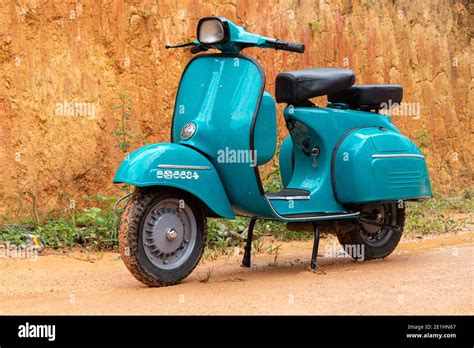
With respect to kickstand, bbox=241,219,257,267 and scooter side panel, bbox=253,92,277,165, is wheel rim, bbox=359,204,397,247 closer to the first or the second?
kickstand, bbox=241,219,257,267

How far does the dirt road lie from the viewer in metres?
4.20

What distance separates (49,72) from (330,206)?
3489 millimetres

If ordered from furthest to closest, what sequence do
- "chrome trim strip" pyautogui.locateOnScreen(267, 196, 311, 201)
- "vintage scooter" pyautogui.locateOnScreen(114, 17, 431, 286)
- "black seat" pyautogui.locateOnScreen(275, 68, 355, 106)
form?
"black seat" pyautogui.locateOnScreen(275, 68, 355, 106) < "chrome trim strip" pyautogui.locateOnScreen(267, 196, 311, 201) < "vintage scooter" pyautogui.locateOnScreen(114, 17, 431, 286)

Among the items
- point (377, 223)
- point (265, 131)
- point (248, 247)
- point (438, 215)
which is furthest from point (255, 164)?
point (438, 215)

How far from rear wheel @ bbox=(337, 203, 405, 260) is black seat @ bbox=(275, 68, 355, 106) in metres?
0.92

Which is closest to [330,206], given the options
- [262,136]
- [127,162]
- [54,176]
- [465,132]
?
[262,136]

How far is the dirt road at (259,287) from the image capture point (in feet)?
13.8

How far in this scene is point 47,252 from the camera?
22.1ft

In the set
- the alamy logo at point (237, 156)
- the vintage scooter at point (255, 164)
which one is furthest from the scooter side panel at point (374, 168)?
the alamy logo at point (237, 156)

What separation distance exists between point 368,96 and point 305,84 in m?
0.71

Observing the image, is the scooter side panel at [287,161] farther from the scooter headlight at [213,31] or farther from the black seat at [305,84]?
the scooter headlight at [213,31]

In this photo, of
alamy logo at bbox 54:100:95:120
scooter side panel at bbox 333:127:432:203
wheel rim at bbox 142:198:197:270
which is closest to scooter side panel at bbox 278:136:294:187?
scooter side panel at bbox 333:127:432:203

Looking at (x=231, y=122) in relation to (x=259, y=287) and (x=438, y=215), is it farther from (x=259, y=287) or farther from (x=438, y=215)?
(x=438, y=215)

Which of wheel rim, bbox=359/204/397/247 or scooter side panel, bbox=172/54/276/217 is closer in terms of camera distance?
scooter side panel, bbox=172/54/276/217
